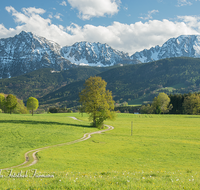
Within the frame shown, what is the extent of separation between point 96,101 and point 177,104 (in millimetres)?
117214

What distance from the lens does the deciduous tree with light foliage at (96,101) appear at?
7175cm

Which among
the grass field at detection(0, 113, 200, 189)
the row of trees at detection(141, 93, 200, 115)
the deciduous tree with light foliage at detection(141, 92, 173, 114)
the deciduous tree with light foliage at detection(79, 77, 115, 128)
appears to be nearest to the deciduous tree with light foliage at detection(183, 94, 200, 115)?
the row of trees at detection(141, 93, 200, 115)

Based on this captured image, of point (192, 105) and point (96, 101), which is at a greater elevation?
point (96, 101)

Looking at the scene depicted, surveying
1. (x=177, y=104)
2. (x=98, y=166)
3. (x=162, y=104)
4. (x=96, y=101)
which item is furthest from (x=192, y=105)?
(x=98, y=166)

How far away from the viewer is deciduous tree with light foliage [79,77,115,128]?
71750 mm

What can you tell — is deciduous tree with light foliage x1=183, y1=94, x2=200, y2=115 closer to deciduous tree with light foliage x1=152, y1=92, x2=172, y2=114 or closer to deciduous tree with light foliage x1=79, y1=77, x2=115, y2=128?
deciduous tree with light foliage x1=152, y1=92, x2=172, y2=114

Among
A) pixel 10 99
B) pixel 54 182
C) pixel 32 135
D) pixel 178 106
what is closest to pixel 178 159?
pixel 54 182

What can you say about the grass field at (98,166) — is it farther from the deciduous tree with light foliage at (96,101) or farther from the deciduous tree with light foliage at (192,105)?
the deciduous tree with light foliage at (192,105)

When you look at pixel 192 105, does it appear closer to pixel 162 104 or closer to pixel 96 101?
pixel 162 104

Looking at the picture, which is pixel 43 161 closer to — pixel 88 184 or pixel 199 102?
pixel 88 184

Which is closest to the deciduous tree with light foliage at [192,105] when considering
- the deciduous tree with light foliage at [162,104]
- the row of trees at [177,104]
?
the row of trees at [177,104]

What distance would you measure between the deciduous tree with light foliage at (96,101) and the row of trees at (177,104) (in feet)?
308

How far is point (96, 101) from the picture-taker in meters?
71.2

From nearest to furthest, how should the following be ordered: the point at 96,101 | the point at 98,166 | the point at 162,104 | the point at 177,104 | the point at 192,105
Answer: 1. the point at 98,166
2. the point at 96,101
3. the point at 192,105
4. the point at 162,104
5. the point at 177,104
